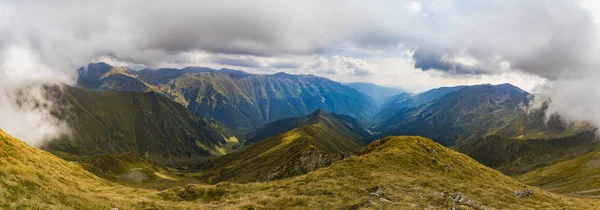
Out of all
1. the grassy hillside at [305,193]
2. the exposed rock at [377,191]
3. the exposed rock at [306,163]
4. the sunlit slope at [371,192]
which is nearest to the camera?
the grassy hillside at [305,193]

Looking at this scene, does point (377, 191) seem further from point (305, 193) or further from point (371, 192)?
point (305, 193)

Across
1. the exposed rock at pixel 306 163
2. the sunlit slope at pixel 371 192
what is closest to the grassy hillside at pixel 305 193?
the sunlit slope at pixel 371 192

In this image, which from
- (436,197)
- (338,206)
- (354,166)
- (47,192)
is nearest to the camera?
(47,192)

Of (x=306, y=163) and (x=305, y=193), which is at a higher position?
(x=305, y=193)

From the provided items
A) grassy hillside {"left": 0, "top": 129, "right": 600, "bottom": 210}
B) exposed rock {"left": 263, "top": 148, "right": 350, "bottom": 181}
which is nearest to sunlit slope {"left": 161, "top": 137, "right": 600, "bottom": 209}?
grassy hillside {"left": 0, "top": 129, "right": 600, "bottom": 210}

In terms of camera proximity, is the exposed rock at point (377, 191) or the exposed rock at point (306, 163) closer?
the exposed rock at point (377, 191)

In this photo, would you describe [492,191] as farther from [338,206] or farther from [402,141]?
[402,141]

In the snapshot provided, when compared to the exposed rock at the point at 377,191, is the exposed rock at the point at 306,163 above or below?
below

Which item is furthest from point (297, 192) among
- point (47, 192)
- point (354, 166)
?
point (47, 192)

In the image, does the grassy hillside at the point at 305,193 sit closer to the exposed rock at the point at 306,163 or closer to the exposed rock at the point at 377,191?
the exposed rock at the point at 377,191

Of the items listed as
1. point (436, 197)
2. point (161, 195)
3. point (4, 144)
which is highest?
point (4, 144)

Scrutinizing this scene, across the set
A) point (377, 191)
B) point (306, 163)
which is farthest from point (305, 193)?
point (306, 163)
